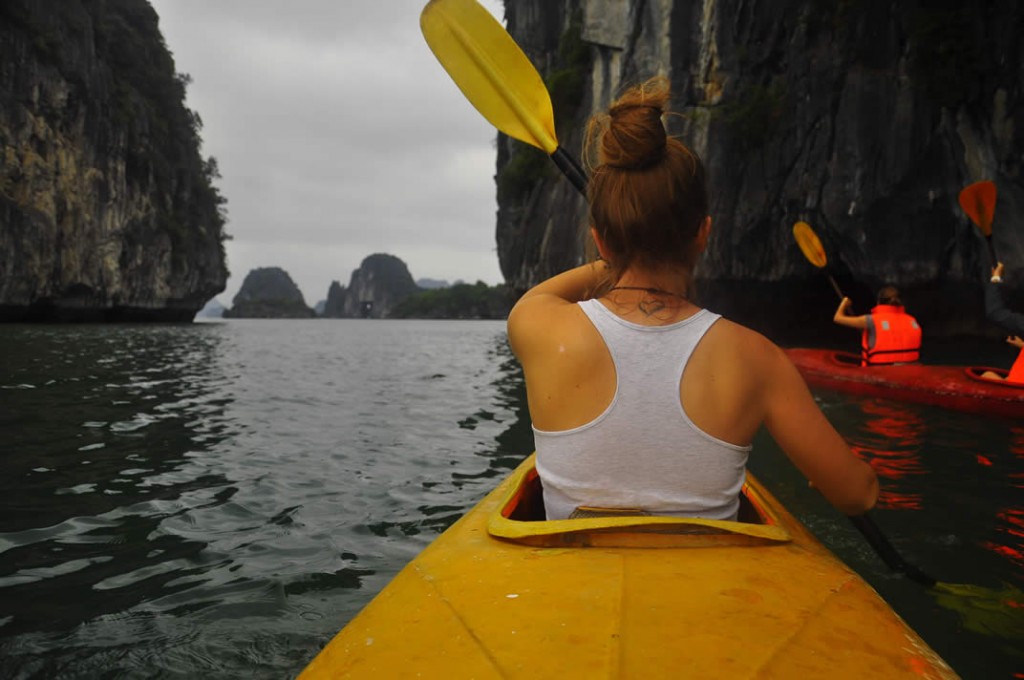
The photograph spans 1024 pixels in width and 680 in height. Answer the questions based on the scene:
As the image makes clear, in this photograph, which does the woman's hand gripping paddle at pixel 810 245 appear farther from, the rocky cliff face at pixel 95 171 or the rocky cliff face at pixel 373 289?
the rocky cliff face at pixel 373 289

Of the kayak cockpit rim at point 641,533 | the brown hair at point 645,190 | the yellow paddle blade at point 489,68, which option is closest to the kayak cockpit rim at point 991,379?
the yellow paddle blade at point 489,68

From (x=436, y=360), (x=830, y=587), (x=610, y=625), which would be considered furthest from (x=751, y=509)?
(x=436, y=360)

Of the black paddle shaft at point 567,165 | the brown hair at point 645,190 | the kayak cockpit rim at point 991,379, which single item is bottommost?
the kayak cockpit rim at point 991,379

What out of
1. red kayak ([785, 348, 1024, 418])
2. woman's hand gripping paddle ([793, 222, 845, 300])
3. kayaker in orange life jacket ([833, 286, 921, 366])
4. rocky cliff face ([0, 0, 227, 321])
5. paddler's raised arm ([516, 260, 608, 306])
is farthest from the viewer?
rocky cliff face ([0, 0, 227, 321])

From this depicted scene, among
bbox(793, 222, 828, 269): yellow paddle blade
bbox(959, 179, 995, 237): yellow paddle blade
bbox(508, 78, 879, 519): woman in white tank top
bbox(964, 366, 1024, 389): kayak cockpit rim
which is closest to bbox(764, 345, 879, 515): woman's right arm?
bbox(508, 78, 879, 519): woman in white tank top

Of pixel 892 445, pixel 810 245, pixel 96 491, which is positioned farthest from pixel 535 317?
pixel 810 245

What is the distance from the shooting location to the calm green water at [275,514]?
2467mm

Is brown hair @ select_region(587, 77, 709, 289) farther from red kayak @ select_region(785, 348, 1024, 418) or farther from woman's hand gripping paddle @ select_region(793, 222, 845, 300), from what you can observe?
woman's hand gripping paddle @ select_region(793, 222, 845, 300)

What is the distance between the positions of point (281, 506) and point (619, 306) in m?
3.32

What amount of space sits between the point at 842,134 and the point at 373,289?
153774mm

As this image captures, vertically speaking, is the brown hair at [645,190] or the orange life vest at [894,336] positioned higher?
the brown hair at [645,190]

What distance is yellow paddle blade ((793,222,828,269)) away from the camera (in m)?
11.8

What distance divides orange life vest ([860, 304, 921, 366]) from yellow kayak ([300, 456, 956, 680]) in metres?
8.03

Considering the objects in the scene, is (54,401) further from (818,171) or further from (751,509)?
(818,171)
